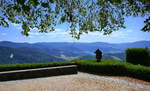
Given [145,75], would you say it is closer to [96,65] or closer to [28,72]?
[96,65]

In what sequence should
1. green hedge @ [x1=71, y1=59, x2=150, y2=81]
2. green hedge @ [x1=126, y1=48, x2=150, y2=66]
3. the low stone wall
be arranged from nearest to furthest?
the low stone wall < green hedge @ [x1=71, y1=59, x2=150, y2=81] < green hedge @ [x1=126, y1=48, x2=150, y2=66]

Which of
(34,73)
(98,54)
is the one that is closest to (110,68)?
(98,54)

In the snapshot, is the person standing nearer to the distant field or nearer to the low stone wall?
the distant field

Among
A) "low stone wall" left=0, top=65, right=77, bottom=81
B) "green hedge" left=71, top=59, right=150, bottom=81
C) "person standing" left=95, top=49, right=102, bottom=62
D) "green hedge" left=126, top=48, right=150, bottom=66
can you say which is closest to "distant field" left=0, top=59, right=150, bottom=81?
"green hedge" left=71, top=59, right=150, bottom=81

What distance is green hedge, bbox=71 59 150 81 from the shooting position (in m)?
13.1

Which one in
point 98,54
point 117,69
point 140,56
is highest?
point 98,54

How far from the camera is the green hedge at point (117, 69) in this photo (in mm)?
13106

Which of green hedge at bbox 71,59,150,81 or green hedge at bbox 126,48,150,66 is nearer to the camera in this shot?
green hedge at bbox 71,59,150,81

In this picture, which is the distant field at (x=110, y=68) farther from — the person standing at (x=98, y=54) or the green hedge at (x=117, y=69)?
the person standing at (x=98, y=54)

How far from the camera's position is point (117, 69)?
15281 mm

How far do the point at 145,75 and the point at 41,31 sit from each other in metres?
9.14

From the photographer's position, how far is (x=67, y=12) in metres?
7.38

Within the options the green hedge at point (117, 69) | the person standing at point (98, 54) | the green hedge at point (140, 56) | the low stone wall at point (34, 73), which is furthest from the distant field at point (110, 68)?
the green hedge at point (140, 56)

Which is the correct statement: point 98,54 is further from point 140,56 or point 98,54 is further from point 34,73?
point 34,73
